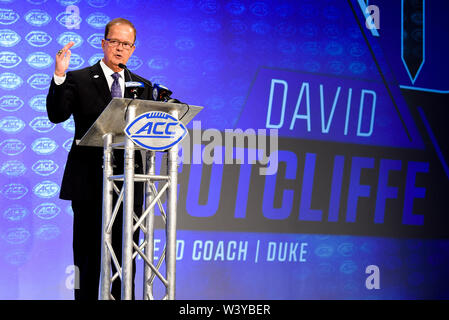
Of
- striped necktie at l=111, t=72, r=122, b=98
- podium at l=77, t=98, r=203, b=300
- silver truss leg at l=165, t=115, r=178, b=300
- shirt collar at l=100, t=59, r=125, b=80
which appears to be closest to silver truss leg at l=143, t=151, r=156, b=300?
podium at l=77, t=98, r=203, b=300

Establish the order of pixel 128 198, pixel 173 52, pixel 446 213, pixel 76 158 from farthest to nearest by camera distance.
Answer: pixel 446 213, pixel 173 52, pixel 76 158, pixel 128 198

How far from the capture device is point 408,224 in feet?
15.4

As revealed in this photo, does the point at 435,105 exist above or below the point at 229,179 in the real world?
above

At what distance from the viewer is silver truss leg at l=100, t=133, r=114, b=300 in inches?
87.5

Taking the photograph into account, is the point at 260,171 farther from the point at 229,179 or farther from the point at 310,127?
the point at 310,127

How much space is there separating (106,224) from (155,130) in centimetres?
44

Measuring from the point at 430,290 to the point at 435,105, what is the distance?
162 centimetres

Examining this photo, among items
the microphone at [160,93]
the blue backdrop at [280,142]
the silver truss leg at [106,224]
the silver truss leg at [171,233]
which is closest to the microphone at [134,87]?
the microphone at [160,93]

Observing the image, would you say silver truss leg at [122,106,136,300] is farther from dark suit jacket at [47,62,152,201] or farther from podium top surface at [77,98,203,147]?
dark suit jacket at [47,62,152,201]

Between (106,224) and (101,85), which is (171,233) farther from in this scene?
(101,85)

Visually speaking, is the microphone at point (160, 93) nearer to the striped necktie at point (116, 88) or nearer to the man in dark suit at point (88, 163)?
the man in dark suit at point (88, 163)

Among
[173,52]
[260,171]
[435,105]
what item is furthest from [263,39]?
[435,105]

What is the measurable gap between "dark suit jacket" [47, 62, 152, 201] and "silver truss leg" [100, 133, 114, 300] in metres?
0.26

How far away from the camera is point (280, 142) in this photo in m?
4.35
